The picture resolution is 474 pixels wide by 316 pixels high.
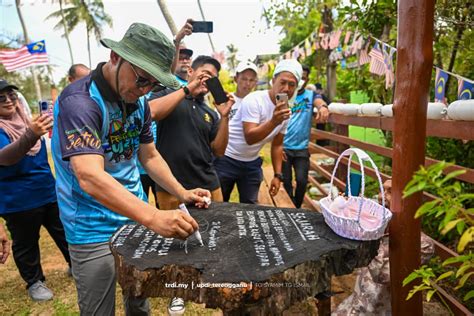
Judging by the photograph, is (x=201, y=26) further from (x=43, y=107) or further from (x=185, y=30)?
(x=43, y=107)

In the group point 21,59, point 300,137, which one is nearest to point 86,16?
point 21,59

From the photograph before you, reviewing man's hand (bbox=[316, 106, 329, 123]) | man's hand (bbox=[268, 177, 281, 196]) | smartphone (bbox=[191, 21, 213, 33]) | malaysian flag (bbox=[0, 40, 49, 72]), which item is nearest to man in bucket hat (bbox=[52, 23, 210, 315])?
smartphone (bbox=[191, 21, 213, 33])

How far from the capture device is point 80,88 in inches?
A: 58.8

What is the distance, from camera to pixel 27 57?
9.55 meters

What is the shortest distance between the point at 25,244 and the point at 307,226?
246cm

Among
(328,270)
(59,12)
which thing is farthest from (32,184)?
(59,12)

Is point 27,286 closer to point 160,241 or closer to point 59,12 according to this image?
point 160,241

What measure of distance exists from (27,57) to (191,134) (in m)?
9.19

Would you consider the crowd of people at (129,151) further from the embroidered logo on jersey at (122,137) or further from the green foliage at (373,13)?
the green foliage at (373,13)

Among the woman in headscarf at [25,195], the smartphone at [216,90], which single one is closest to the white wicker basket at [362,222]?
the smartphone at [216,90]

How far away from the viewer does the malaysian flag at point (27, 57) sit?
9427mm

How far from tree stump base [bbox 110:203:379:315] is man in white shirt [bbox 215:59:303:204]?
1.32 metres

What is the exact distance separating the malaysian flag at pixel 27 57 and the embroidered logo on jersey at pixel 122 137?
9.23m

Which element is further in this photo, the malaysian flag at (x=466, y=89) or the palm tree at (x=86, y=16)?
the palm tree at (x=86, y=16)
